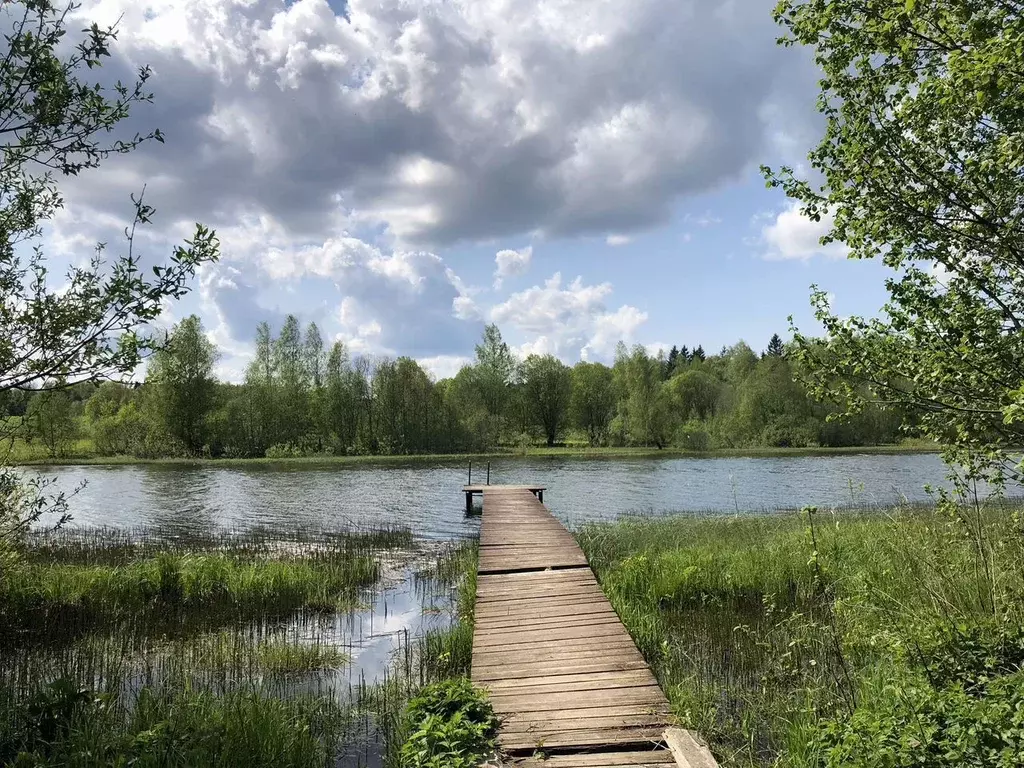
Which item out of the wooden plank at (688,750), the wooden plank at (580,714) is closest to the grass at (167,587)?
the wooden plank at (580,714)

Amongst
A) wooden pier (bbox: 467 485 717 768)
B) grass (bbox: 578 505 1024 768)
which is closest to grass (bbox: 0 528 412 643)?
wooden pier (bbox: 467 485 717 768)

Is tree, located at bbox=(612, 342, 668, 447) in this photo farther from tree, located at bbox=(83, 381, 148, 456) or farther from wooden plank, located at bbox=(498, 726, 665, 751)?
wooden plank, located at bbox=(498, 726, 665, 751)

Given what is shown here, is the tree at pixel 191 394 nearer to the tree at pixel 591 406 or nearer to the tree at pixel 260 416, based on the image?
the tree at pixel 260 416

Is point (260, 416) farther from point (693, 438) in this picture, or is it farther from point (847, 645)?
point (847, 645)

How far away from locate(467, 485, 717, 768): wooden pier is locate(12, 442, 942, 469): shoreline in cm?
3479

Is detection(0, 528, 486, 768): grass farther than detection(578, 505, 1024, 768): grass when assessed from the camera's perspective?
Yes

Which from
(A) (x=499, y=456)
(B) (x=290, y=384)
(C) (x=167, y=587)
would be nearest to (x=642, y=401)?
(A) (x=499, y=456)

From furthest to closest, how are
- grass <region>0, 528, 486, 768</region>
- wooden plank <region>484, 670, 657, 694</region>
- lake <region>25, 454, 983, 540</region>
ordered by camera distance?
1. lake <region>25, 454, 983, 540</region>
2. wooden plank <region>484, 670, 657, 694</region>
3. grass <region>0, 528, 486, 768</region>

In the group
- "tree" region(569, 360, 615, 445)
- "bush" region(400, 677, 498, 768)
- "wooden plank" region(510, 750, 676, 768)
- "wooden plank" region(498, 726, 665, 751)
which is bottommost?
"wooden plank" region(510, 750, 676, 768)

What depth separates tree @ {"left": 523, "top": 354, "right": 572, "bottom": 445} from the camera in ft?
219

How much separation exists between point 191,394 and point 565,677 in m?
52.4

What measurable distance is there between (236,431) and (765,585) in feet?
170

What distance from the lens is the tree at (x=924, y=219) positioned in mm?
4898

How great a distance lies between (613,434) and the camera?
210 ft
